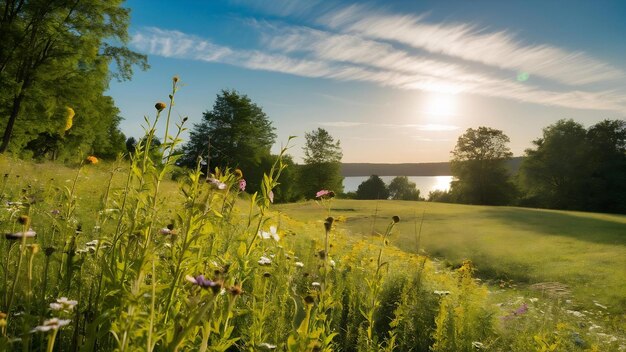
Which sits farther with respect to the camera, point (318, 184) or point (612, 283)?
point (318, 184)

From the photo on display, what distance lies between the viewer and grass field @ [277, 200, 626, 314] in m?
7.40

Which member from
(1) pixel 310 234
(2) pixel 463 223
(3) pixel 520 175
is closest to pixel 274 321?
(1) pixel 310 234

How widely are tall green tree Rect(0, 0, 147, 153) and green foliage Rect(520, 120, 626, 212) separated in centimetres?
3319

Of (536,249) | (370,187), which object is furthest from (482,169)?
(536,249)

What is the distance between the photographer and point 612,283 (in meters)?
7.29

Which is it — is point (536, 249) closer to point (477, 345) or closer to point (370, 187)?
point (477, 345)

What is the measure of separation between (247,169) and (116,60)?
1905 centimetres

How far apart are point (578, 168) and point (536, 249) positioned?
28.4 metres

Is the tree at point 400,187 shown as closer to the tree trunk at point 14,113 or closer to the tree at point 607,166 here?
the tree at point 607,166

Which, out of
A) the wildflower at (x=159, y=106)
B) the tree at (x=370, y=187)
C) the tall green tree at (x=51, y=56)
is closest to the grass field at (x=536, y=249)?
the wildflower at (x=159, y=106)

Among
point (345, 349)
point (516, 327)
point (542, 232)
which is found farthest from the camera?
point (542, 232)

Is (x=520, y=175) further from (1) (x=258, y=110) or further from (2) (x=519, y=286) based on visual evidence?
(2) (x=519, y=286)

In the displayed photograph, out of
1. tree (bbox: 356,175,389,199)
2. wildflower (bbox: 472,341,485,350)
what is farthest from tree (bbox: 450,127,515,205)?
wildflower (bbox: 472,341,485,350)

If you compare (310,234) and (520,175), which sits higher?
(520,175)
